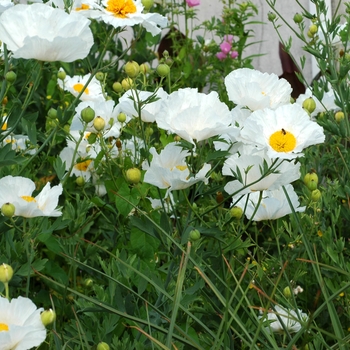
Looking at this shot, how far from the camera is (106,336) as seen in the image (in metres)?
1.29

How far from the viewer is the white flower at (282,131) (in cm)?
112

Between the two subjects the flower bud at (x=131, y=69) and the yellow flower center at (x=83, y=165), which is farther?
the yellow flower center at (x=83, y=165)

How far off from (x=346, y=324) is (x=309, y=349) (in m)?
0.55

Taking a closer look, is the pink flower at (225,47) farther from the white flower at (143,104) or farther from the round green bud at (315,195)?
the round green bud at (315,195)

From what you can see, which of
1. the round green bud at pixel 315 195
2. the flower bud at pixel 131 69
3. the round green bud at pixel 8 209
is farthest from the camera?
the round green bud at pixel 315 195

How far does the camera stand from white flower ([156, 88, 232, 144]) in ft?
3.71

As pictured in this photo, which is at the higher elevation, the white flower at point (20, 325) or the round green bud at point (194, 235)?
the white flower at point (20, 325)

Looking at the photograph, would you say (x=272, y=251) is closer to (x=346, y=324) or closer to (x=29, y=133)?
(x=346, y=324)

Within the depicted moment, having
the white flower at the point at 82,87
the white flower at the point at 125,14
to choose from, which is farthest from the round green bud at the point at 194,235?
the white flower at the point at 82,87

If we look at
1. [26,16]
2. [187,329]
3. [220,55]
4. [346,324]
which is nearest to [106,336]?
[187,329]

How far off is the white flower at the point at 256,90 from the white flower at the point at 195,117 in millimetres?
88

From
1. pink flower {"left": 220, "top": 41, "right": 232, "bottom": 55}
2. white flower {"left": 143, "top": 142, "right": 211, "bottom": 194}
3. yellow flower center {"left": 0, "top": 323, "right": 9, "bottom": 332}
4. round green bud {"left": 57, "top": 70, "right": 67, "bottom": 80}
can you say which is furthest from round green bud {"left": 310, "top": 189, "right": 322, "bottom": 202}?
pink flower {"left": 220, "top": 41, "right": 232, "bottom": 55}

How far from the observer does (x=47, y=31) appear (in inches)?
45.8

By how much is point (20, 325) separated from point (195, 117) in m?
0.43
